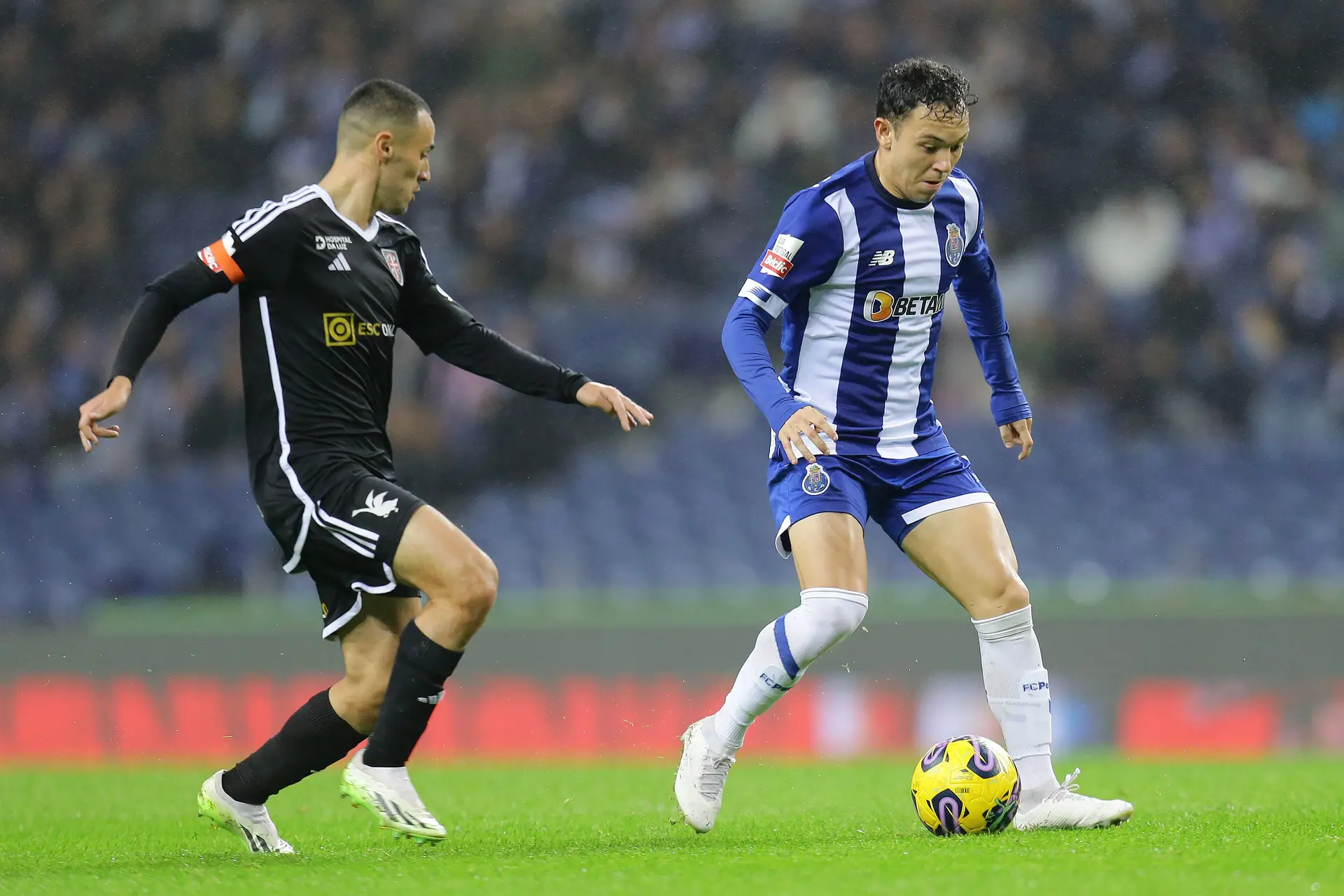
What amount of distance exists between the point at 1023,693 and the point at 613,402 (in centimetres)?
150

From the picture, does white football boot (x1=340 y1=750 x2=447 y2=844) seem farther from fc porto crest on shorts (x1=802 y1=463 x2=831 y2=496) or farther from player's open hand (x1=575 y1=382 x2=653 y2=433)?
fc porto crest on shorts (x1=802 y1=463 x2=831 y2=496)

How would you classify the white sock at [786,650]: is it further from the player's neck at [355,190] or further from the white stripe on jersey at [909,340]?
the player's neck at [355,190]

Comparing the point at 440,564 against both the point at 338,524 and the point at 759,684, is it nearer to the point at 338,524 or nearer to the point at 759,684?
the point at 338,524

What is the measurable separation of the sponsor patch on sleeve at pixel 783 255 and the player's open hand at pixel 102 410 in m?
1.84

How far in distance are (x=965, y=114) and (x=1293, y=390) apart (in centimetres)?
1052

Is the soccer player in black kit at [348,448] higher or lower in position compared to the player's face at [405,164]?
lower

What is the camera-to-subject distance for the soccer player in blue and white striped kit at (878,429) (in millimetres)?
4398

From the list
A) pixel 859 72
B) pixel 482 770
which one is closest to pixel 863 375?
pixel 482 770

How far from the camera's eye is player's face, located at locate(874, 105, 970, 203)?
441 centimetres

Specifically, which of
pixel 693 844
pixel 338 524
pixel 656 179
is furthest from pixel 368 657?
pixel 656 179

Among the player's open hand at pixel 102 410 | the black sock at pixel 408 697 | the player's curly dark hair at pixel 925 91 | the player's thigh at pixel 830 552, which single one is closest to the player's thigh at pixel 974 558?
the player's thigh at pixel 830 552

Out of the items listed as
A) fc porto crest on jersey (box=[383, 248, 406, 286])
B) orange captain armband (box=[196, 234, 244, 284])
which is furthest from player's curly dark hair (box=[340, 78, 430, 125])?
orange captain armband (box=[196, 234, 244, 284])

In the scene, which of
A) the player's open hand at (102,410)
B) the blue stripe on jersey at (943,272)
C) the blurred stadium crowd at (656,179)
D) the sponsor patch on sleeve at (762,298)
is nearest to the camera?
Answer: the player's open hand at (102,410)

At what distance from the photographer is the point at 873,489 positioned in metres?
4.60
